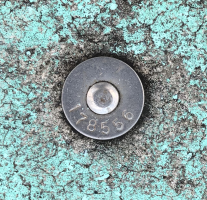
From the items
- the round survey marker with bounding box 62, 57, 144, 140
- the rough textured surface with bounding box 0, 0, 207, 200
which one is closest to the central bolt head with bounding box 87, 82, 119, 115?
the round survey marker with bounding box 62, 57, 144, 140

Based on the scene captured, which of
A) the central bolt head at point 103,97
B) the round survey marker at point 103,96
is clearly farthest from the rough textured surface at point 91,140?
the central bolt head at point 103,97

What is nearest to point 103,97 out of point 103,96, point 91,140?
point 103,96

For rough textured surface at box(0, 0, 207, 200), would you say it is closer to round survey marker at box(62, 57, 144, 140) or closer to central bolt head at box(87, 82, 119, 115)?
round survey marker at box(62, 57, 144, 140)

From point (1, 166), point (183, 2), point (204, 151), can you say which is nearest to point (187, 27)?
point (183, 2)

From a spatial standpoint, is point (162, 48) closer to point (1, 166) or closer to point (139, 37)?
point (139, 37)

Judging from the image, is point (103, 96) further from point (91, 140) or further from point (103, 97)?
point (91, 140)

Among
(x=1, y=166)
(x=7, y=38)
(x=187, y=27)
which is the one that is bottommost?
(x=1, y=166)

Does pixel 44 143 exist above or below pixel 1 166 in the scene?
above

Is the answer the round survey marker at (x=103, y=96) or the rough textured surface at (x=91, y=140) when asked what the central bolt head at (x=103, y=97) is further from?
the rough textured surface at (x=91, y=140)
